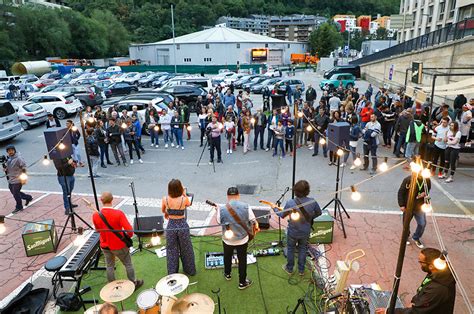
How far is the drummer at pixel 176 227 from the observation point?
220 inches

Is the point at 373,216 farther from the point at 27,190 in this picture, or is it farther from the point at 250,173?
the point at 27,190

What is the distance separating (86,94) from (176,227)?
2150 centimetres

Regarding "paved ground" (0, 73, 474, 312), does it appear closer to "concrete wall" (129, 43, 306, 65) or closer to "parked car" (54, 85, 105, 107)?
"parked car" (54, 85, 105, 107)

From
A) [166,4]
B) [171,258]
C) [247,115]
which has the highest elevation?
[166,4]

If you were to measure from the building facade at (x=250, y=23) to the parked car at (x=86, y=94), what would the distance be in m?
95.2

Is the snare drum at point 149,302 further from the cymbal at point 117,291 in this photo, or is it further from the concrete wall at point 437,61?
the concrete wall at point 437,61

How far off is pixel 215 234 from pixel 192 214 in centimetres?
116

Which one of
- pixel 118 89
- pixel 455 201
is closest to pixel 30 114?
pixel 118 89

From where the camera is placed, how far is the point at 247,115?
13711 mm

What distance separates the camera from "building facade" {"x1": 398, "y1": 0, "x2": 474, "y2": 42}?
3002 cm

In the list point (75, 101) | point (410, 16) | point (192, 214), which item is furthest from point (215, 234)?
point (410, 16)

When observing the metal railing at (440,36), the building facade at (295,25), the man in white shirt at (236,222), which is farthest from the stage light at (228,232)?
the building facade at (295,25)

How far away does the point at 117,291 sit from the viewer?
15.3 ft

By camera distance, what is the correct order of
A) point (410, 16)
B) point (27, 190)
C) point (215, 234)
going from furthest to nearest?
point (410, 16) → point (27, 190) → point (215, 234)
